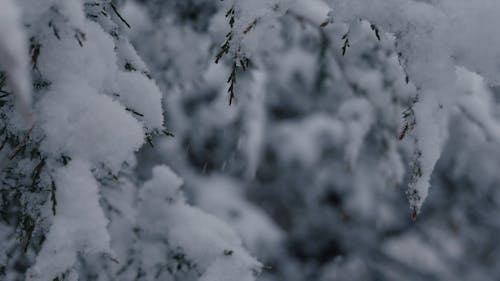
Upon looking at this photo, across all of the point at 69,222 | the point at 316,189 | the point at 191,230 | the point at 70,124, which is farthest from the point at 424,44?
the point at 316,189

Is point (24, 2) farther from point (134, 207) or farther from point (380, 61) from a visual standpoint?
point (380, 61)

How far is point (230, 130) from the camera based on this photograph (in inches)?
→ 214

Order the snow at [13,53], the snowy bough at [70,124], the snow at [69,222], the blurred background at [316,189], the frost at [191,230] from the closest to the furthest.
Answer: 1. the snow at [13,53]
2. the snowy bough at [70,124]
3. the snow at [69,222]
4. the frost at [191,230]
5. the blurred background at [316,189]

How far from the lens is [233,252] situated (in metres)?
2.31

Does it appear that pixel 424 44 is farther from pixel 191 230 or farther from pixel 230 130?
pixel 230 130

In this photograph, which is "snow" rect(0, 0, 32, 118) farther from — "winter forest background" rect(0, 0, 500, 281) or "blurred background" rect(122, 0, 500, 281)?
"blurred background" rect(122, 0, 500, 281)

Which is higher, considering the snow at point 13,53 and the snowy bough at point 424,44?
the snowy bough at point 424,44

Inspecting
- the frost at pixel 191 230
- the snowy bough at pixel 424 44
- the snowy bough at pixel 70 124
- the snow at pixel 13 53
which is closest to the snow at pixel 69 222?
the snowy bough at pixel 70 124

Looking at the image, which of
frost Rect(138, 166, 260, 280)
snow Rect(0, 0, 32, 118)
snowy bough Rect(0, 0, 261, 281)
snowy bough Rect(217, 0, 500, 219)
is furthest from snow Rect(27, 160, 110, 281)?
frost Rect(138, 166, 260, 280)

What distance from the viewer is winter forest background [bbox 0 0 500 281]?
1201 mm

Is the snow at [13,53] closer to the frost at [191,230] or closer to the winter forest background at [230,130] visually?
the winter forest background at [230,130]

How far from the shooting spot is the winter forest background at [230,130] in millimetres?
1201

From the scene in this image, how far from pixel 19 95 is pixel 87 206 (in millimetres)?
723

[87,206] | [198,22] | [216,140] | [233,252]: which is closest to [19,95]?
[87,206]
